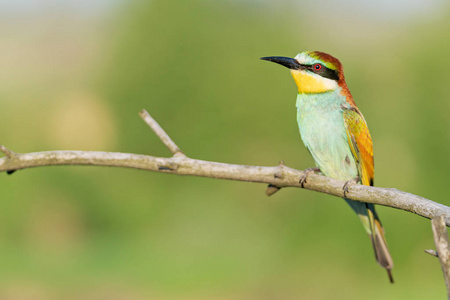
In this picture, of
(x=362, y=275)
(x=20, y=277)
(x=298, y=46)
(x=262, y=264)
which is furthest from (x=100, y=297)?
(x=298, y=46)

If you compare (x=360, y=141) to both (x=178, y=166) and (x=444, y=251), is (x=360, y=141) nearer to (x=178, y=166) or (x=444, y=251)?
(x=178, y=166)

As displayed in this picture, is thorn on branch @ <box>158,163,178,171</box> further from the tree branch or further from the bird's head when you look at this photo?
the bird's head

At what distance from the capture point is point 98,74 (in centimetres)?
577

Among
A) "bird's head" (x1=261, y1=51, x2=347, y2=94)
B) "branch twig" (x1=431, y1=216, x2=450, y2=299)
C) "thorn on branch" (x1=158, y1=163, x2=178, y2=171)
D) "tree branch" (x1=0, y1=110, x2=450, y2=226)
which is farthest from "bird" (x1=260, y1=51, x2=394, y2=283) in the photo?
"branch twig" (x1=431, y1=216, x2=450, y2=299)

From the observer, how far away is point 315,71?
6.44 feet

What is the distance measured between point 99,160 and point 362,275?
4.17 m

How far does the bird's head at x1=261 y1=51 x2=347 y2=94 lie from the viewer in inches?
76.0

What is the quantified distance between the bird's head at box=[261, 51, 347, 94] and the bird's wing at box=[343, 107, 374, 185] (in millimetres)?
120

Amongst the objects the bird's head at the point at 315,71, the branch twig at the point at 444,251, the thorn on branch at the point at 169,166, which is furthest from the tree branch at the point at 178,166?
the bird's head at the point at 315,71

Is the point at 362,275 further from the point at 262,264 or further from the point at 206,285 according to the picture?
the point at 206,285

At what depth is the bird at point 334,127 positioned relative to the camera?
1999 mm

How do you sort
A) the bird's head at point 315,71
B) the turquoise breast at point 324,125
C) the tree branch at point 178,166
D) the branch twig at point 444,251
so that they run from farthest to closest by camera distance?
the turquoise breast at point 324,125 → the bird's head at point 315,71 → the tree branch at point 178,166 → the branch twig at point 444,251

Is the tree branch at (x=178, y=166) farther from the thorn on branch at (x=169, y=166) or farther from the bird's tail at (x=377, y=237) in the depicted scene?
the bird's tail at (x=377, y=237)

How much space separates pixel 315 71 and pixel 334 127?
0.76 feet
